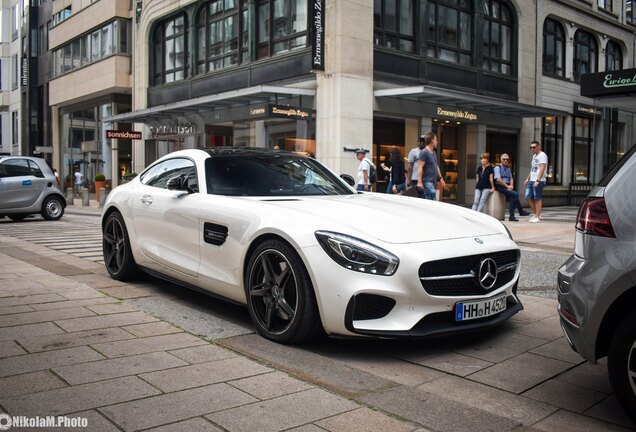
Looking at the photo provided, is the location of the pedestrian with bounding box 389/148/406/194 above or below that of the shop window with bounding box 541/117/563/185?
below

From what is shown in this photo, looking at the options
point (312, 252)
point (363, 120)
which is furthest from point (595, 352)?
point (363, 120)

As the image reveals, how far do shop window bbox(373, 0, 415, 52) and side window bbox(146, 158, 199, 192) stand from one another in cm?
1547

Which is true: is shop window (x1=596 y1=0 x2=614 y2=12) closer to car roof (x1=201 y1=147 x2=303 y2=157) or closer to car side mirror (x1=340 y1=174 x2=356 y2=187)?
car side mirror (x1=340 y1=174 x2=356 y2=187)

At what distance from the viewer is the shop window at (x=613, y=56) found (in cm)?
3152

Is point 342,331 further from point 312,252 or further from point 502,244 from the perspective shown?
point 502,244

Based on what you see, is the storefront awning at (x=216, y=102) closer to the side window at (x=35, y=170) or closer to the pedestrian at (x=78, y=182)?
the side window at (x=35, y=170)

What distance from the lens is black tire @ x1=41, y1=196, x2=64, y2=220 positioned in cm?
1639

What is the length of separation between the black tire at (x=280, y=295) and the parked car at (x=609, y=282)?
1623mm

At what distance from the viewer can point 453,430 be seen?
294cm

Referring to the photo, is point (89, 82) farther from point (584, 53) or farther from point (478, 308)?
point (478, 308)

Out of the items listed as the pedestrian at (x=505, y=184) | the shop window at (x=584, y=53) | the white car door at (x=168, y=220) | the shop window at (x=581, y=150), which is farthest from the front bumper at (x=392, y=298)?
the shop window at (x=584, y=53)

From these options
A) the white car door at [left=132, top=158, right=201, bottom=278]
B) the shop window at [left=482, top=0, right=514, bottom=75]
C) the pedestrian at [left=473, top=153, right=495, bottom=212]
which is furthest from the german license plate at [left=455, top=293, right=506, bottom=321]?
the shop window at [left=482, top=0, right=514, bottom=75]

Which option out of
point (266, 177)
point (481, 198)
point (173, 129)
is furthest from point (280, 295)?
point (173, 129)

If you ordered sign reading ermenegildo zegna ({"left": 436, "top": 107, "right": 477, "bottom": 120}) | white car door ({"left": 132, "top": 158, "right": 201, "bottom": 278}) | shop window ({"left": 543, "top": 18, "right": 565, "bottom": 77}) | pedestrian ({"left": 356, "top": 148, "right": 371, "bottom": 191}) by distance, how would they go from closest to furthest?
white car door ({"left": 132, "top": 158, "right": 201, "bottom": 278}), pedestrian ({"left": 356, "top": 148, "right": 371, "bottom": 191}), sign reading ermenegildo zegna ({"left": 436, "top": 107, "right": 477, "bottom": 120}), shop window ({"left": 543, "top": 18, "right": 565, "bottom": 77})
